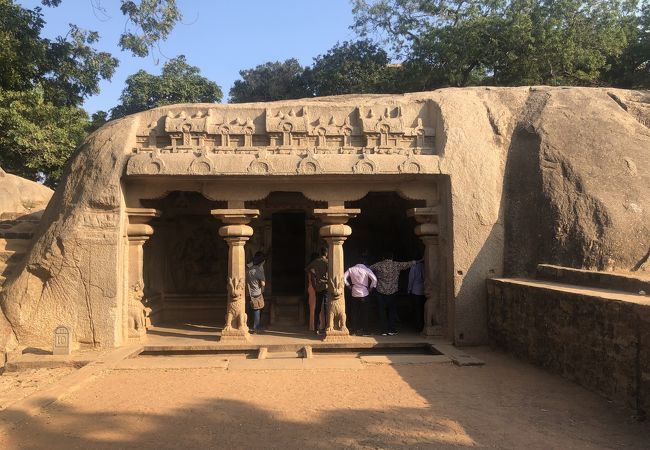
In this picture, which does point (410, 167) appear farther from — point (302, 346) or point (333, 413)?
point (333, 413)

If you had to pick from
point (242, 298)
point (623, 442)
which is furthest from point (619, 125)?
point (242, 298)

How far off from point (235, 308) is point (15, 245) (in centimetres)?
Answer: 450

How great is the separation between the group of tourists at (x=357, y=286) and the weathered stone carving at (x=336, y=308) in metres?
0.37

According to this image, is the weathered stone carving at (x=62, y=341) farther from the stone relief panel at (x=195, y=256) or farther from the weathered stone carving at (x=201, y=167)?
the stone relief panel at (x=195, y=256)

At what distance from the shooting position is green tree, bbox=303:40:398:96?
24.1 metres

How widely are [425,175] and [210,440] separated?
5395mm

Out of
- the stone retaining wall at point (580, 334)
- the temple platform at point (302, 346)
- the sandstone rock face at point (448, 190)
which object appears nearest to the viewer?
the stone retaining wall at point (580, 334)

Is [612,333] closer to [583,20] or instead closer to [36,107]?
[36,107]

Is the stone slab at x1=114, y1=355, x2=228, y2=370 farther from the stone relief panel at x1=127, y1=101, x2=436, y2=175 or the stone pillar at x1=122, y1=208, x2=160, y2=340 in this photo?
the stone relief panel at x1=127, y1=101, x2=436, y2=175

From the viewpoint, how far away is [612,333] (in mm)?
5266

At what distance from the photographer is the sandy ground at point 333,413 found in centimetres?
457

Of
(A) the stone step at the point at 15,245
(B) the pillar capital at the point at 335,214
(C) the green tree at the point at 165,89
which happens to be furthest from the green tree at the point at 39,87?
(C) the green tree at the point at 165,89

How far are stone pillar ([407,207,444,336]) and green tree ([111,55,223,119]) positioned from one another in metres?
25.1

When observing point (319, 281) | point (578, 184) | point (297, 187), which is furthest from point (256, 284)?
point (578, 184)
